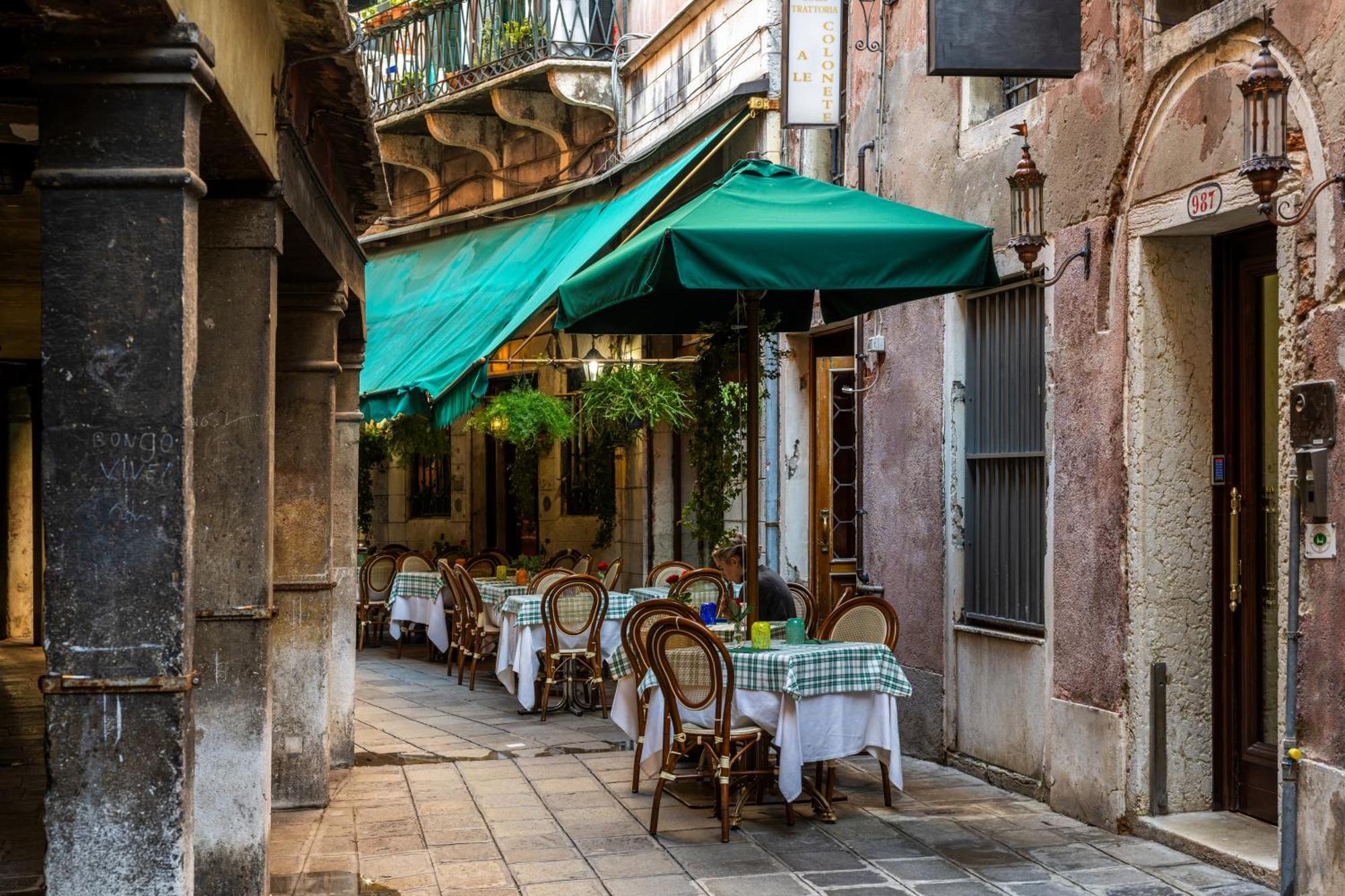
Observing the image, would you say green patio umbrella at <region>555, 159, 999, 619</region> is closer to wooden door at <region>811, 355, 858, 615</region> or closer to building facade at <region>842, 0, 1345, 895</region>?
building facade at <region>842, 0, 1345, 895</region>

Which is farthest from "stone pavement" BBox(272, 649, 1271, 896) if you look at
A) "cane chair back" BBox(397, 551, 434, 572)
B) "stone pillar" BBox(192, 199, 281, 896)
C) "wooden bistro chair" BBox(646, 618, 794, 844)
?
"cane chair back" BBox(397, 551, 434, 572)

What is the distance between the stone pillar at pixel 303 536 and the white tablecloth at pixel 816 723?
1.87 meters

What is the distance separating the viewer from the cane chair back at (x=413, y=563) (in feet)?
52.0

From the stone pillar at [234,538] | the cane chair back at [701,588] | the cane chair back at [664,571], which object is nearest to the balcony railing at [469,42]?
the cane chair back at [664,571]

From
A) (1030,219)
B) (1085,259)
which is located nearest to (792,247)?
(1030,219)

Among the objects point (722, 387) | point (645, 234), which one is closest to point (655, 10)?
point (722, 387)

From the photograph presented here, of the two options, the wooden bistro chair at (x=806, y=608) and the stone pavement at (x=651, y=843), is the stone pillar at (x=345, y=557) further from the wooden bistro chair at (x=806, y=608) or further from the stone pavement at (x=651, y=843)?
the wooden bistro chair at (x=806, y=608)

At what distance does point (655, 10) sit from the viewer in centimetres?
1597

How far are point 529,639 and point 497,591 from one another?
50.8 inches

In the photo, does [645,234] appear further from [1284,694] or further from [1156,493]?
[1284,694]

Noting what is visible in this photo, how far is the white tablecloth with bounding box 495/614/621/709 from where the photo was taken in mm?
11305

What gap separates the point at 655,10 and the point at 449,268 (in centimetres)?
377

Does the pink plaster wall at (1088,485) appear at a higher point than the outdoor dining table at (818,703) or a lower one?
higher

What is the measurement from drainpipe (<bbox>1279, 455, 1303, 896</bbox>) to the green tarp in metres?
1.97
